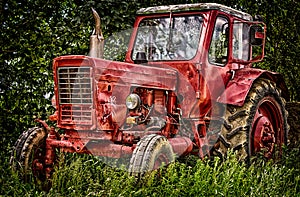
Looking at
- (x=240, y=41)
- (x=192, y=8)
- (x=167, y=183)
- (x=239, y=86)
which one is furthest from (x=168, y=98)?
(x=167, y=183)

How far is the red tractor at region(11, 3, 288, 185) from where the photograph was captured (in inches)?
237

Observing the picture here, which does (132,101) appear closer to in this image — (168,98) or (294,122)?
(168,98)

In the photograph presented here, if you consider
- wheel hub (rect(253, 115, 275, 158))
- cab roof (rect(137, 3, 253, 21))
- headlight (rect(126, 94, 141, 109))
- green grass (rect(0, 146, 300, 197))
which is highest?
cab roof (rect(137, 3, 253, 21))

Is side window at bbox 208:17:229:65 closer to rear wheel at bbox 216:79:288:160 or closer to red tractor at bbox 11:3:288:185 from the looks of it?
red tractor at bbox 11:3:288:185

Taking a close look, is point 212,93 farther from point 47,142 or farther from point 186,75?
point 47,142

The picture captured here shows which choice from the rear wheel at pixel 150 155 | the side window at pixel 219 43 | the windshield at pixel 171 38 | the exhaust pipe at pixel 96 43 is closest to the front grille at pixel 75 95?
the exhaust pipe at pixel 96 43

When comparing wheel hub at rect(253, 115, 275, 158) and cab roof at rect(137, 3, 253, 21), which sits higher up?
cab roof at rect(137, 3, 253, 21)

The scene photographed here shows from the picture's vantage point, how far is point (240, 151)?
6.96 metres

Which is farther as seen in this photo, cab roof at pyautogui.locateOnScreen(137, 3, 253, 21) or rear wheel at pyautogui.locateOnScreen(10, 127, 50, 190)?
cab roof at pyautogui.locateOnScreen(137, 3, 253, 21)

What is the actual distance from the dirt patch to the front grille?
3.96 m

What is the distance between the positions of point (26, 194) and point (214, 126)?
255 cm

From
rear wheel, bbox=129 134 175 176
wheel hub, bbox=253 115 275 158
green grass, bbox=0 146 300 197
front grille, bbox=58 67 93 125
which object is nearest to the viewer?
green grass, bbox=0 146 300 197

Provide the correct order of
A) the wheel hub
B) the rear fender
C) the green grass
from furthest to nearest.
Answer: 1. the wheel hub
2. the rear fender
3. the green grass

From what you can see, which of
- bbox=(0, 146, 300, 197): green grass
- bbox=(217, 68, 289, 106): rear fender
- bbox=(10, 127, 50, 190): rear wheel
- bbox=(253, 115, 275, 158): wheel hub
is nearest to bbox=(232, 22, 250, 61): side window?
bbox=(217, 68, 289, 106): rear fender
